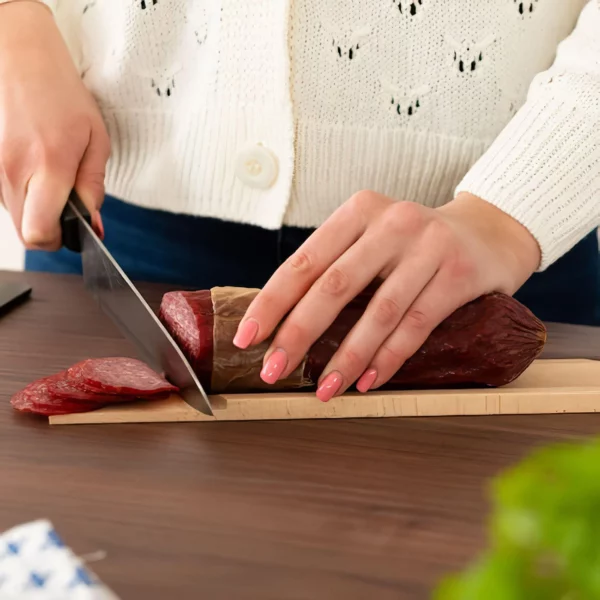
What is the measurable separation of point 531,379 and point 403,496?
1.37 feet

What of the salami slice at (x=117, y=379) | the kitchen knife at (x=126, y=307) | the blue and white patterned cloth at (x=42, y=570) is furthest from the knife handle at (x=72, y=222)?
the blue and white patterned cloth at (x=42, y=570)

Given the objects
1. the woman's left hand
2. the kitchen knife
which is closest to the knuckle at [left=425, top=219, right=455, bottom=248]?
the woman's left hand

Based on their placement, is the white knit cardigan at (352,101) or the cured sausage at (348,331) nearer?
the cured sausage at (348,331)

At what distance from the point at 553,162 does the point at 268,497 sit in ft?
2.48

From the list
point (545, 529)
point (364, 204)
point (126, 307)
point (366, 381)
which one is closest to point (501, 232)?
point (364, 204)

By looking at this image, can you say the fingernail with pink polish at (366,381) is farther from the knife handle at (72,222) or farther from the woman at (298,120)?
the knife handle at (72,222)

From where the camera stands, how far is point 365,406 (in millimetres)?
970

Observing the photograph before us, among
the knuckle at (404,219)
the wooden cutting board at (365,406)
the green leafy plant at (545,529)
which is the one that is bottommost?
the wooden cutting board at (365,406)

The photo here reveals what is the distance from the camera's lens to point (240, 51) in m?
1.33

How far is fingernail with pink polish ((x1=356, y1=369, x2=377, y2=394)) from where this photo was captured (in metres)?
0.99

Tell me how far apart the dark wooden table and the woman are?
268 millimetres

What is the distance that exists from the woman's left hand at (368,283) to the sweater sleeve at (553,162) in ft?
0.48

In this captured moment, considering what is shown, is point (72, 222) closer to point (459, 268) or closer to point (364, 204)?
point (364, 204)

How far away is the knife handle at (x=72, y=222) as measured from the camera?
1.22 metres
